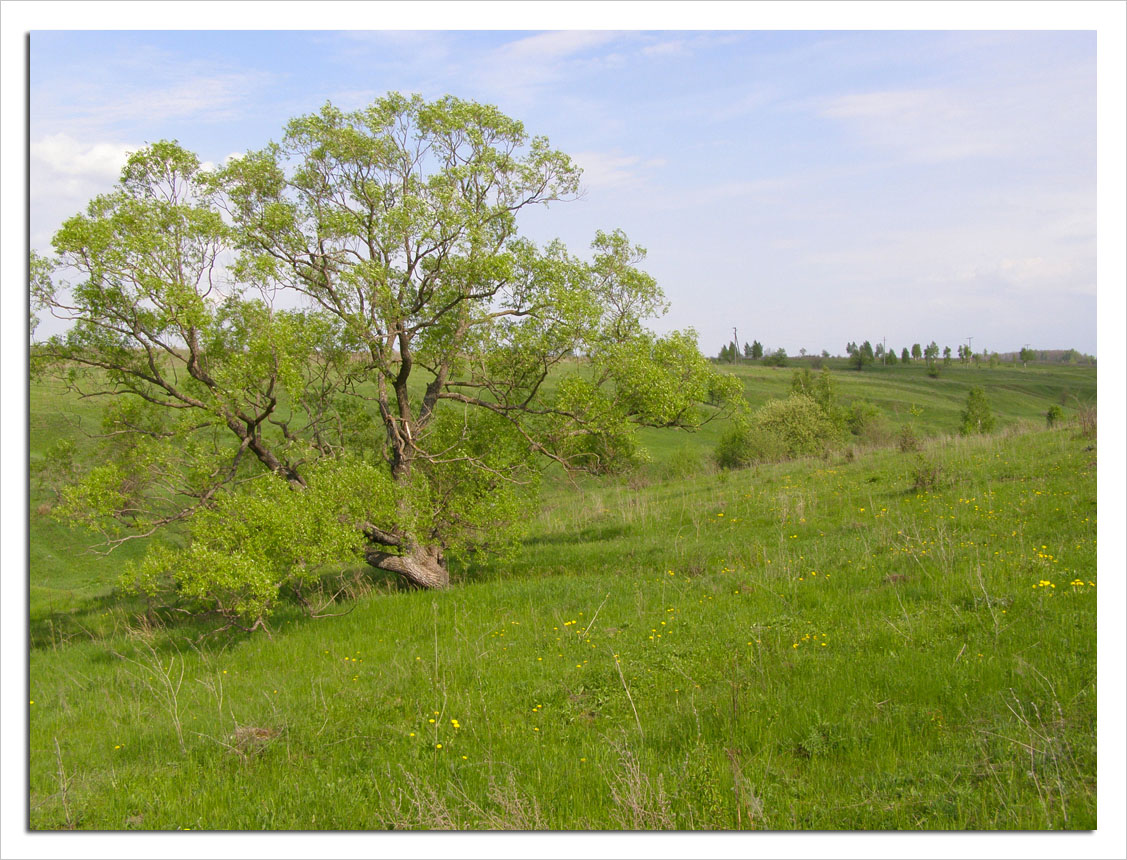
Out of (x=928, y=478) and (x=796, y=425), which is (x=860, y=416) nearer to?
(x=796, y=425)

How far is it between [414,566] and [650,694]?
781cm

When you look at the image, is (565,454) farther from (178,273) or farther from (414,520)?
(178,273)

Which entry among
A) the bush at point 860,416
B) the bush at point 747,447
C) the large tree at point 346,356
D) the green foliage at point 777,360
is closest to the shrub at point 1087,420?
the large tree at point 346,356

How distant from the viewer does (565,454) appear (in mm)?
15180

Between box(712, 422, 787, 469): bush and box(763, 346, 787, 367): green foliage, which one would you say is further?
box(763, 346, 787, 367): green foliage

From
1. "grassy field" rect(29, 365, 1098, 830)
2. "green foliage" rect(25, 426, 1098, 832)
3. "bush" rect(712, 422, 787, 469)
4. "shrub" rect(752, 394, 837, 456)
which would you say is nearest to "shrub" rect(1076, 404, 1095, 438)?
"grassy field" rect(29, 365, 1098, 830)

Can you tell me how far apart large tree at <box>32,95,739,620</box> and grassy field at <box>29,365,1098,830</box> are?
155 centimetres

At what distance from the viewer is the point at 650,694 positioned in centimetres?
738

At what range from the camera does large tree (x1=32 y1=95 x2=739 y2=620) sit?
11211 millimetres

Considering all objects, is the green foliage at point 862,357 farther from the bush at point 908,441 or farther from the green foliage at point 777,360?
the bush at point 908,441

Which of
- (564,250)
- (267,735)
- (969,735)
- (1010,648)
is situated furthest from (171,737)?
(564,250)

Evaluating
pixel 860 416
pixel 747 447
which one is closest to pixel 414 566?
pixel 747 447

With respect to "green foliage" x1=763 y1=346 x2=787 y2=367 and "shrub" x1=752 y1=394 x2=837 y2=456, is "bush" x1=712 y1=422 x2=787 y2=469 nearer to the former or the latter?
"shrub" x1=752 y1=394 x2=837 y2=456

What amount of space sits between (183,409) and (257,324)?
2.32 metres
